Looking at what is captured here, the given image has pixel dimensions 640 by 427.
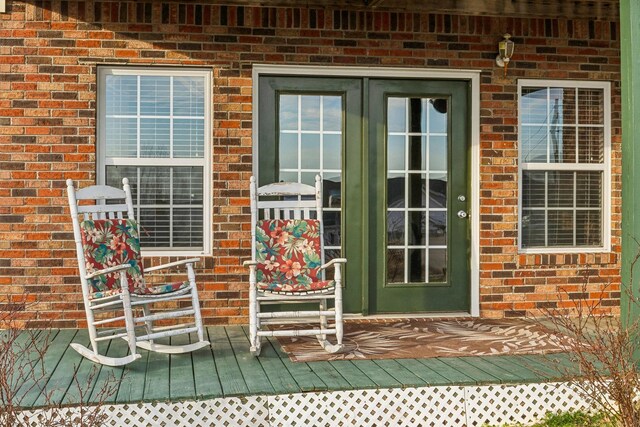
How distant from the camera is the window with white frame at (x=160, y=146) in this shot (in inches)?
235

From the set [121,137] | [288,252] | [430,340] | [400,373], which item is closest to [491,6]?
[288,252]

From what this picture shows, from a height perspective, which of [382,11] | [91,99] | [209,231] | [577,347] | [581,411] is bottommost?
[581,411]

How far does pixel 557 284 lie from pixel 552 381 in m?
2.42

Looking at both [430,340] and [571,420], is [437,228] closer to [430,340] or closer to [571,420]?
[430,340]

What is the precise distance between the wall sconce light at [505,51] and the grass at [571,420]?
127 inches

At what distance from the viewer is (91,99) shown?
589 centimetres

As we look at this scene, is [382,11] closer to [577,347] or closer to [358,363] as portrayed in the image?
[358,363]

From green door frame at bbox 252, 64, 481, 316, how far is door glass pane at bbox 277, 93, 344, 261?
0.18m

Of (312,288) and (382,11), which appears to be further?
(382,11)

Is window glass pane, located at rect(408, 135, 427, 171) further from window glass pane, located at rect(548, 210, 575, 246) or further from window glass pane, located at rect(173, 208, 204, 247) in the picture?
window glass pane, located at rect(173, 208, 204, 247)

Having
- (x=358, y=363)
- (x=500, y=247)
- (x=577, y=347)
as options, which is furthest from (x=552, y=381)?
(x=500, y=247)

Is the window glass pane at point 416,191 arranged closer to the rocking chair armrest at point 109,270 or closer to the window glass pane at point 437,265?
the window glass pane at point 437,265

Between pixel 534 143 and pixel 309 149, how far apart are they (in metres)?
2.01

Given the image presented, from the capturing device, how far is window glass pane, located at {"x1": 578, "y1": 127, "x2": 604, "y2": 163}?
654 cm
